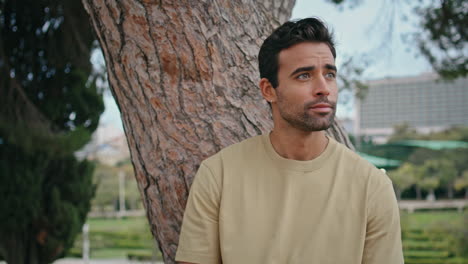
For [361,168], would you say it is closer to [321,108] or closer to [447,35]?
[321,108]

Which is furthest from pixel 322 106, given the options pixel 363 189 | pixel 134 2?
pixel 134 2

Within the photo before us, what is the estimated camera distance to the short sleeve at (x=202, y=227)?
1611mm

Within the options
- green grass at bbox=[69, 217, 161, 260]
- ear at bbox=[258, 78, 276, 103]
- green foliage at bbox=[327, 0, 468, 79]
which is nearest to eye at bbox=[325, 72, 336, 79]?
ear at bbox=[258, 78, 276, 103]

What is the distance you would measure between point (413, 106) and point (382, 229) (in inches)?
1389

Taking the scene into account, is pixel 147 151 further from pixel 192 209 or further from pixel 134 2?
pixel 134 2

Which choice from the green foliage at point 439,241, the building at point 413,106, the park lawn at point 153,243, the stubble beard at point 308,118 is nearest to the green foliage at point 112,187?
the park lawn at point 153,243

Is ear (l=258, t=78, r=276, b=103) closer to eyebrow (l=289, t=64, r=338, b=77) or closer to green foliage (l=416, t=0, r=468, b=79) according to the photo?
eyebrow (l=289, t=64, r=338, b=77)

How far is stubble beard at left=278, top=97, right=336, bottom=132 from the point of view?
62.0 inches

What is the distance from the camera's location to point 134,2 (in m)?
1.95

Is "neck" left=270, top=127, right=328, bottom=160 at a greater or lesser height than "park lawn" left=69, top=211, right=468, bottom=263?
greater

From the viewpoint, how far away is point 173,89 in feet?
6.43

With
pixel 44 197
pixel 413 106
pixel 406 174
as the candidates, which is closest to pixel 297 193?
pixel 44 197

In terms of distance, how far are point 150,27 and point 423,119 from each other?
1329 inches

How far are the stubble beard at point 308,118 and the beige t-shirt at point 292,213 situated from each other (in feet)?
0.44
